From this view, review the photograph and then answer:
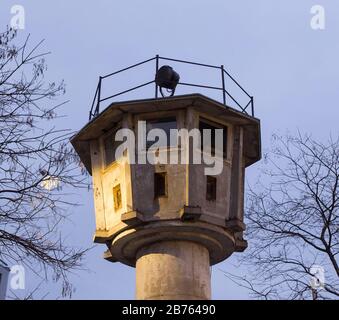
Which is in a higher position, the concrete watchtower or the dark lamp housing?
the dark lamp housing

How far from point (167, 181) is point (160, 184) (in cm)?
26

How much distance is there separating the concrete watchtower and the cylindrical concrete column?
3 centimetres

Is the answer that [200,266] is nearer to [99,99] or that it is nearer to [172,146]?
[172,146]

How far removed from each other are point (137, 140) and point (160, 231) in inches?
103

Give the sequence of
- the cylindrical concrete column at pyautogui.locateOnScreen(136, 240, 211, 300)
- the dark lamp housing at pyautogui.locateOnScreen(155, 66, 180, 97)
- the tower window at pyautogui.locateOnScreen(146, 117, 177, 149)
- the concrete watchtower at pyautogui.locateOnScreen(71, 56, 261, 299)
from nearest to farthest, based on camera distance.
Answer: the cylindrical concrete column at pyautogui.locateOnScreen(136, 240, 211, 300) → the concrete watchtower at pyautogui.locateOnScreen(71, 56, 261, 299) → the tower window at pyautogui.locateOnScreen(146, 117, 177, 149) → the dark lamp housing at pyautogui.locateOnScreen(155, 66, 180, 97)

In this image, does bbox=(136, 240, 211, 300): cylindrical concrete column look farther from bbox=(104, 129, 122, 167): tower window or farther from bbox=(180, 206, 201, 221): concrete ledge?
bbox=(104, 129, 122, 167): tower window

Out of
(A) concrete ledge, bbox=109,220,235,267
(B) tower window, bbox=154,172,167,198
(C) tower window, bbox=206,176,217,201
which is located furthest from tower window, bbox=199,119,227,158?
(A) concrete ledge, bbox=109,220,235,267

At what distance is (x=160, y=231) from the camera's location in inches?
656

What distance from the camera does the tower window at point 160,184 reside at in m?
16.9

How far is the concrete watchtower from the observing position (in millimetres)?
16562

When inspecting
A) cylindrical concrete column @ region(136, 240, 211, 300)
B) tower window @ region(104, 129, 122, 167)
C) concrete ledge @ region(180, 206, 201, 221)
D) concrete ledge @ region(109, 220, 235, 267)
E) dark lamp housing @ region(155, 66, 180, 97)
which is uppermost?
dark lamp housing @ region(155, 66, 180, 97)
